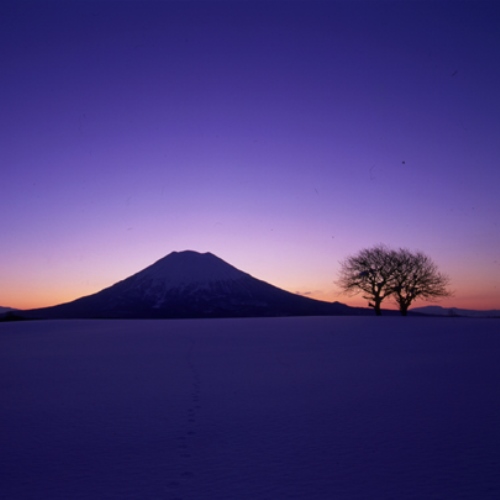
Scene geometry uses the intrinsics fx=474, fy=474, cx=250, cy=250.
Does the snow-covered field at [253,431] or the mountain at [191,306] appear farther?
the mountain at [191,306]

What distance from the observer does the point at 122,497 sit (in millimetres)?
5781

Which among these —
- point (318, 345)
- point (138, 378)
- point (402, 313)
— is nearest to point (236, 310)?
point (402, 313)

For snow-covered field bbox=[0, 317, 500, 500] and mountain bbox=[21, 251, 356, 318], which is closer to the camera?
snow-covered field bbox=[0, 317, 500, 500]

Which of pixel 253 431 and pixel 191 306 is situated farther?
pixel 191 306

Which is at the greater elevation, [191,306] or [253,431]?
[191,306]

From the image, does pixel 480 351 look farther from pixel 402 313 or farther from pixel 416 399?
pixel 402 313

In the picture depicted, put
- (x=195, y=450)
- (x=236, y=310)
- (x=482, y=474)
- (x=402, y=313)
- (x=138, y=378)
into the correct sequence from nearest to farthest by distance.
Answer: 1. (x=482, y=474)
2. (x=195, y=450)
3. (x=138, y=378)
4. (x=402, y=313)
5. (x=236, y=310)

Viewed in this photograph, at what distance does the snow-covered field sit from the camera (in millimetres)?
6086

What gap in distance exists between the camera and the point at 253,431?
28.6 feet

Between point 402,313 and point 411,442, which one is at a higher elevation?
point 402,313

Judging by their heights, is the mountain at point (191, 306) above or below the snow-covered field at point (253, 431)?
above

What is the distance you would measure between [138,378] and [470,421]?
989cm

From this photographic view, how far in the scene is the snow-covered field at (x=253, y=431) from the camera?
609 centimetres

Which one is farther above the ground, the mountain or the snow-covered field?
the mountain
